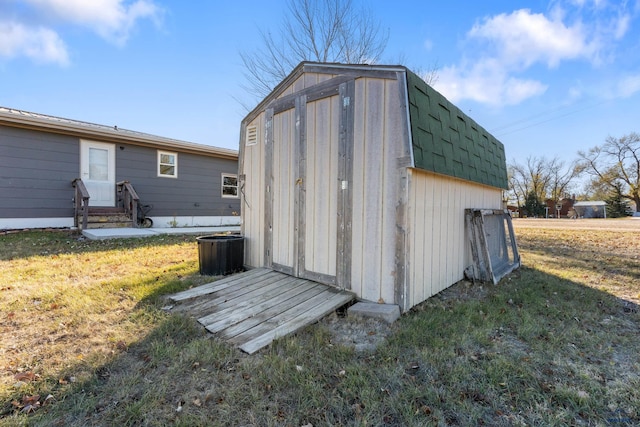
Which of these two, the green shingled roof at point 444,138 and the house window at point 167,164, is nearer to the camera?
the green shingled roof at point 444,138

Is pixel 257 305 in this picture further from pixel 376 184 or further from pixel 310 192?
pixel 376 184

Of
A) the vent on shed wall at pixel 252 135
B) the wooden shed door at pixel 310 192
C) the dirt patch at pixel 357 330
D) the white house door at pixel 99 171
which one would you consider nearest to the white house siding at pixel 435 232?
the dirt patch at pixel 357 330

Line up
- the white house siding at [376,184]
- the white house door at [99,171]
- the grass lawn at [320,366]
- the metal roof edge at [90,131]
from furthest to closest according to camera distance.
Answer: the white house door at [99,171]
the metal roof edge at [90,131]
the white house siding at [376,184]
the grass lawn at [320,366]

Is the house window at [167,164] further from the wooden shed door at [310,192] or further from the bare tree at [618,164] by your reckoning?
the bare tree at [618,164]

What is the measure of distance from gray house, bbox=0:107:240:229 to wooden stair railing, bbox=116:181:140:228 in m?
0.03

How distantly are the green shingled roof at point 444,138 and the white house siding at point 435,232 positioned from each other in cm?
16

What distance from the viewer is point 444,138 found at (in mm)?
3734

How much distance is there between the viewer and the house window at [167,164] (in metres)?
10.1

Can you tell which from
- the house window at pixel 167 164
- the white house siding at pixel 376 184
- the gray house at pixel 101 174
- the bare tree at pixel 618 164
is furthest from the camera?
the bare tree at pixel 618 164

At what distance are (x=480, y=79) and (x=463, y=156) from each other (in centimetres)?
1060

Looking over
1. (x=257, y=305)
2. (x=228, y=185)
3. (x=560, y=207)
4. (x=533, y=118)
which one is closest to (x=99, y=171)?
(x=228, y=185)

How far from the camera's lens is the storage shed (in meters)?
3.07

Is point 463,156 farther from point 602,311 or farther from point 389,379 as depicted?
point 389,379

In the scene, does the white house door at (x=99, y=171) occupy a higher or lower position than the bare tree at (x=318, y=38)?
lower
